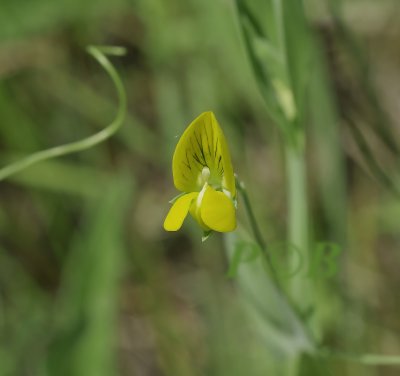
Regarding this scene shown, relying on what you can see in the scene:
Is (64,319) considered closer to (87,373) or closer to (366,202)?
(87,373)

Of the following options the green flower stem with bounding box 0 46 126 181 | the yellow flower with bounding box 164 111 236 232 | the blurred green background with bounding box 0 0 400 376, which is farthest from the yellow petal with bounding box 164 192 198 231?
the blurred green background with bounding box 0 0 400 376

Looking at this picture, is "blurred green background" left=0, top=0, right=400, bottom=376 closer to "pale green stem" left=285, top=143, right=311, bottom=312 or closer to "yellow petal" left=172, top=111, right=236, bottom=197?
"pale green stem" left=285, top=143, right=311, bottom=312

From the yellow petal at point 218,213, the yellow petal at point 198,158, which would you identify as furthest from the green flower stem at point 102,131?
the yellow petal at point 218,213

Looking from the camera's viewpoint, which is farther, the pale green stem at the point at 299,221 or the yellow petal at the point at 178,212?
the pale green stem at the point at 299,221

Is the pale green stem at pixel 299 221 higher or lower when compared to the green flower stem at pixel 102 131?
lower

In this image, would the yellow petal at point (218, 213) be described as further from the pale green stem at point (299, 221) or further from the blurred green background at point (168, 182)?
the blurred green background at point (168, 182)

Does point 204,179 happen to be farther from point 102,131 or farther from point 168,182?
point 168,182
